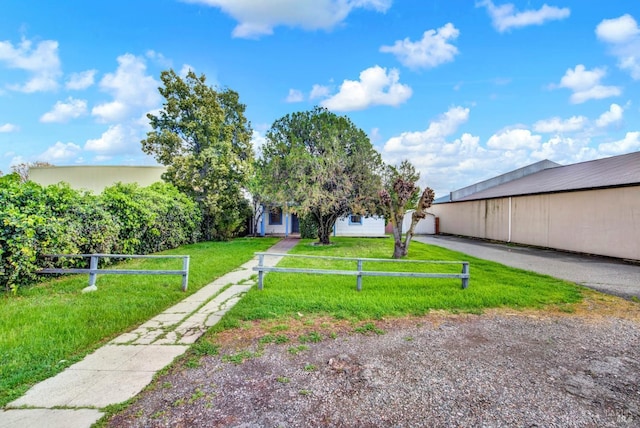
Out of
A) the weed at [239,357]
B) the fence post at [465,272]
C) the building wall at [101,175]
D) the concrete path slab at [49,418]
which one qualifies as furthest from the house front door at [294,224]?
the concrete path slab at [49,418]

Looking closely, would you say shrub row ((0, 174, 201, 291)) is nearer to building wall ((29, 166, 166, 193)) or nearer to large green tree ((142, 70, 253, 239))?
large green tree ((142, 70, 253, 239))

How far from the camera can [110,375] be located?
2863 millimetres

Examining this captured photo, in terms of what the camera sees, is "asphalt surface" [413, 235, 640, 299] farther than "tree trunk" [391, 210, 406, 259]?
No

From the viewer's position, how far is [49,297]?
5.45m

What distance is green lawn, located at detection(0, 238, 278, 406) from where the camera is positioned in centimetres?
299

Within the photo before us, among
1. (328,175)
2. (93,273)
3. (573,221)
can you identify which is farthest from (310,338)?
(573,221)

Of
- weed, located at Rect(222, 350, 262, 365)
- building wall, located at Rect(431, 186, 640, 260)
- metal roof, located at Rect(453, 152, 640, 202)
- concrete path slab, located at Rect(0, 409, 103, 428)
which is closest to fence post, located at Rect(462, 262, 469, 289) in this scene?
weed, located at Rect(222, 350, 262, 365)

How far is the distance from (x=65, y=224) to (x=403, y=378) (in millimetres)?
7672

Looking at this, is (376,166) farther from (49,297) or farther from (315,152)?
(49,297)

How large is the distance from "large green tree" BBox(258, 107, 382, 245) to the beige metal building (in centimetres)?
801

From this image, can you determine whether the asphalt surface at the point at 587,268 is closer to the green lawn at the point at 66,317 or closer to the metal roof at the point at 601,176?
the metal roof at the point at 601,176

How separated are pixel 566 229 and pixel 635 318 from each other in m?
9.79

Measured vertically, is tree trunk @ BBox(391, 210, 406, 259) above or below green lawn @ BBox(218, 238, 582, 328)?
above

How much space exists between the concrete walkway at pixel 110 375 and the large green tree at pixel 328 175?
26.9ft
